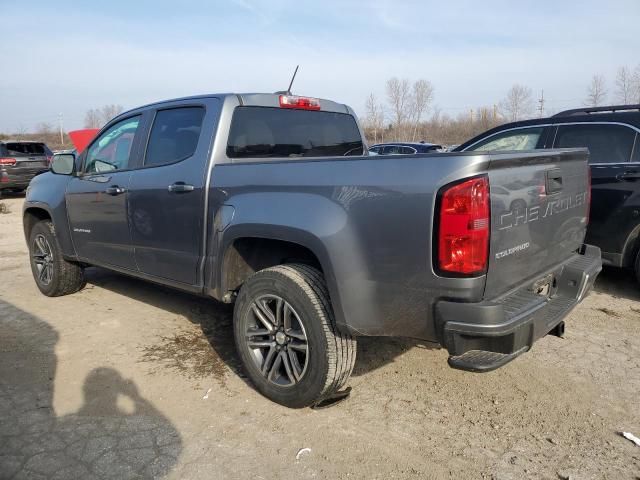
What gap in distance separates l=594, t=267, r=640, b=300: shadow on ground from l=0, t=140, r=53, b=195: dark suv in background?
15297mm

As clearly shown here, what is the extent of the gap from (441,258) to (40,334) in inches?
149

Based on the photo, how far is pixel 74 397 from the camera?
3.30 meters

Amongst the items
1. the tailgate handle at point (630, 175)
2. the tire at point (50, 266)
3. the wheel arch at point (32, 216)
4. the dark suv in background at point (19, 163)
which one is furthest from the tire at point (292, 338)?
the dark suv in background at point (19, 163)

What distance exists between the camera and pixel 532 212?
8.70 feet

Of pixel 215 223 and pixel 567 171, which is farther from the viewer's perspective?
pixel 215 223

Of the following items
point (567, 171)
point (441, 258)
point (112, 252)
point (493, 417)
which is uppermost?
point (567, 171)

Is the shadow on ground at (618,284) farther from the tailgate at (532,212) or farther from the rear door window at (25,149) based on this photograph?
the rear door window at (25,149)

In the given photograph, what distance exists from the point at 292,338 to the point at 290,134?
169 cm

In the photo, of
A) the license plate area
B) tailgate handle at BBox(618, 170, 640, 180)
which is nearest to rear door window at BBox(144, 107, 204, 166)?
the license plate area

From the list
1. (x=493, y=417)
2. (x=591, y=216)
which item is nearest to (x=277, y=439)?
(x=493, y=417)

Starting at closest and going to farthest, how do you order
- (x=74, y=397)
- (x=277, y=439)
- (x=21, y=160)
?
1. (x=277, y=439)
2. (x=74, y=397)
3. (x=21, y=160)

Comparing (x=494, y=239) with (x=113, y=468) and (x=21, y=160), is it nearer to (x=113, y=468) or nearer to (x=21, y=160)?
(x=113, y=468)

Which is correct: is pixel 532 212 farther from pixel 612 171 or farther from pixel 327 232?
pixel 612 171

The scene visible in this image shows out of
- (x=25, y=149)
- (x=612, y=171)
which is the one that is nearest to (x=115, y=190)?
(x=612, y=171)
